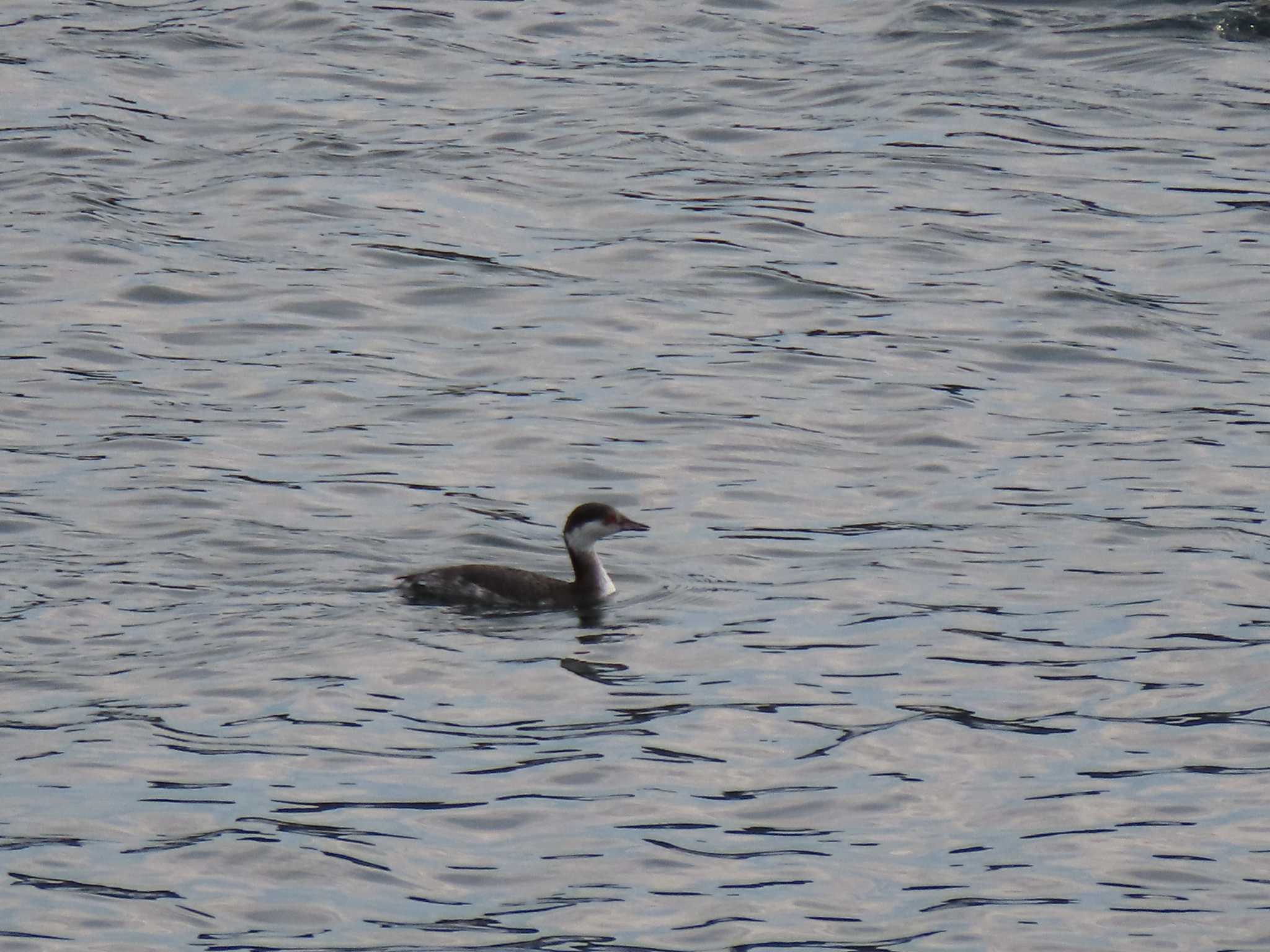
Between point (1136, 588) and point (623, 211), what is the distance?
8.62 m

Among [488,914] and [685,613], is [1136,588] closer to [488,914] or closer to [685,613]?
[685,613]

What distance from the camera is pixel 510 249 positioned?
20047 millimetres

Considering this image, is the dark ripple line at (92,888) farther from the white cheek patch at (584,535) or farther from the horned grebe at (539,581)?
the white cheek patch at (584,535)

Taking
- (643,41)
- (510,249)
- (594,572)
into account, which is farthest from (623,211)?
(594,572)

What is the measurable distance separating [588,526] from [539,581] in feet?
1.38

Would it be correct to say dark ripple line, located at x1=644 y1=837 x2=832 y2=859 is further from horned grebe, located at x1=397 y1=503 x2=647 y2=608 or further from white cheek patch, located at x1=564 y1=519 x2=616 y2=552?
white cheek patch, located at x1=564 y1=519 x2=616 y2=552

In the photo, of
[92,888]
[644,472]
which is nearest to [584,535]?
[644,472]

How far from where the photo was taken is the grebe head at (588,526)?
44.5 feet

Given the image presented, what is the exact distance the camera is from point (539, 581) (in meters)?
13.6

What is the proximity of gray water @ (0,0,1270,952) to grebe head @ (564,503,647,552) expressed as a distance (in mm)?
417

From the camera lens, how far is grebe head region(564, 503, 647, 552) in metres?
13.6

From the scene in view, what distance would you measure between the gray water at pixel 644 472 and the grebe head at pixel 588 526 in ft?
1.37

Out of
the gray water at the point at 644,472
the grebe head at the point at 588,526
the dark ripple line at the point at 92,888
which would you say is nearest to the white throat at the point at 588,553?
the grebe head at the point at 588,526

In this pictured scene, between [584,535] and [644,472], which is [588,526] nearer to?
[584,535]
